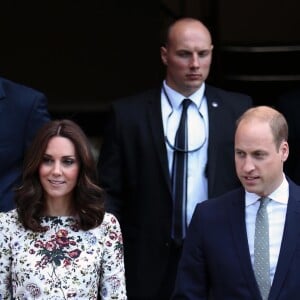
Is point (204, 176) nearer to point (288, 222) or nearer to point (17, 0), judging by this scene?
point (288, 222)

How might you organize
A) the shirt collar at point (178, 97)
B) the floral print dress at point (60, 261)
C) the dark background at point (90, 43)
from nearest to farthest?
the floral print dress at point (60, 261) < the shirt collar at point (178, 97) < the dark background at point (90, 43)

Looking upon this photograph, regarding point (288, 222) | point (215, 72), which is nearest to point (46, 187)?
point (288, 222)

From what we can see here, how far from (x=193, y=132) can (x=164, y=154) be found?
A: 173mm

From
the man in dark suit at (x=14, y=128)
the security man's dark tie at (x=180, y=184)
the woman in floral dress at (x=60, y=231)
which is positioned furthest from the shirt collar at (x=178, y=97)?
the woman in floral dress at (x=60, y=231)

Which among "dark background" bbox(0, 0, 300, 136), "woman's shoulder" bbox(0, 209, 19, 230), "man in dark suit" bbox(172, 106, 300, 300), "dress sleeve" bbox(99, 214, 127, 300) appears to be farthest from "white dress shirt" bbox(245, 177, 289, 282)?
"dark background" bbox(0, 0, 300, 136)

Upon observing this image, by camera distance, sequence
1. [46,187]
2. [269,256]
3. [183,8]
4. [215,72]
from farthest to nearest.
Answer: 1. [183,8]
2. [215,72]
3. [46,187]
4. [269,256]

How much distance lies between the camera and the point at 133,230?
16.3 feet

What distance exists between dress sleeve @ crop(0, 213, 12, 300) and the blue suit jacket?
64 centimetres

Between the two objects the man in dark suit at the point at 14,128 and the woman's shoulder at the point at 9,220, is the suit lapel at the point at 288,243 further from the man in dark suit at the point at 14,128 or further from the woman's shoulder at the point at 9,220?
the man in dark suit at the point at 14,128

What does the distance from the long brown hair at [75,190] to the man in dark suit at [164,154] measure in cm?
88

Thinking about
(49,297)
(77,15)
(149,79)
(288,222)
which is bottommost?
(49,297)

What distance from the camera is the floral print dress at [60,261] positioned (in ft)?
12.5

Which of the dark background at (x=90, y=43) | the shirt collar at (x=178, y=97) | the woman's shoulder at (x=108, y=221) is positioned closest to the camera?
the woman's shoulder at (x=108, y=221)

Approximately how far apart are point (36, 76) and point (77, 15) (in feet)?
2.21
